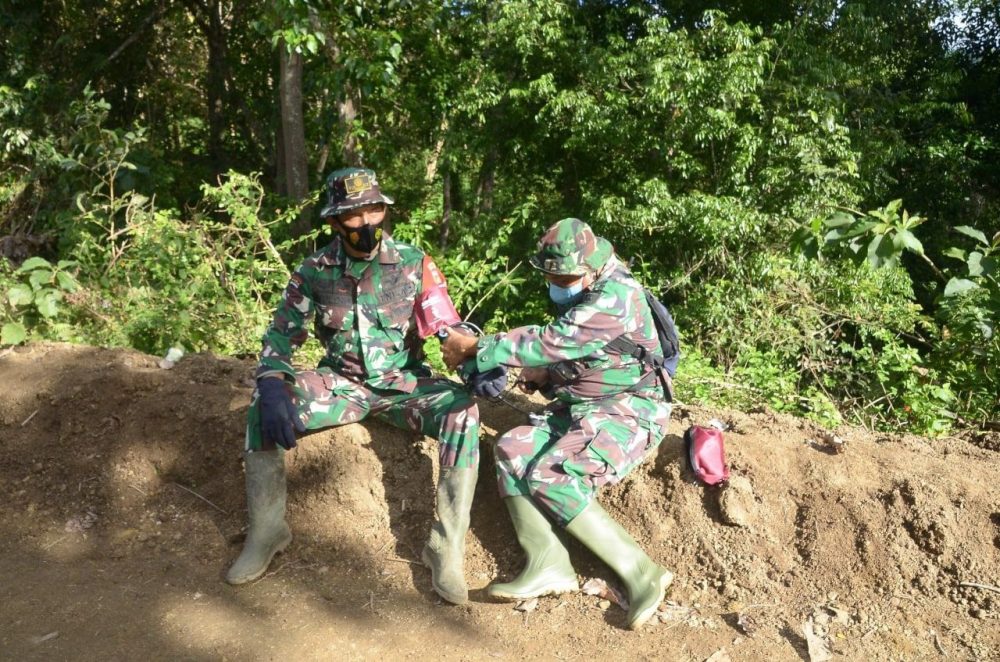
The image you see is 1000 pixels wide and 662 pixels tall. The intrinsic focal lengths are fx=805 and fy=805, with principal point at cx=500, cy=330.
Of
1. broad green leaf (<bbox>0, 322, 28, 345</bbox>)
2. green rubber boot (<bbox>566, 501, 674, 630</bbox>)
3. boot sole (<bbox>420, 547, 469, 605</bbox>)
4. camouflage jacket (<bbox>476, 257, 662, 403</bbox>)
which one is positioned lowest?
broad green leaf (<bbox>0, 322, 28, 345</bbox>)

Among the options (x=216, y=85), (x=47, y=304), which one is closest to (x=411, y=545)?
(x=47, y=304)

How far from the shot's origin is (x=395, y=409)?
3695 millimetres

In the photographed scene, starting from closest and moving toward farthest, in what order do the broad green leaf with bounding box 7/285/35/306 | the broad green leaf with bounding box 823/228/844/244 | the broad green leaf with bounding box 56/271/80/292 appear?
the broad green leaf with bounding box 823/228/844/244 < the broad green leaf with bounding box 7/285/35/306 < the broad green leaf with bounding box 56/271/80/292

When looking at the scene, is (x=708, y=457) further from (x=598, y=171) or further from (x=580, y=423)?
(x=598, y=171)

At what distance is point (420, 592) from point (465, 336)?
3.53 ft

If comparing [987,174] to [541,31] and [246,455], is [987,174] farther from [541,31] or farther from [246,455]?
[246,455]

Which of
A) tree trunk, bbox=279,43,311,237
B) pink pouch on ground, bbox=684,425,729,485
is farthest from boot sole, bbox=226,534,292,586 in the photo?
tree trunk, bbox=279,43,311,237

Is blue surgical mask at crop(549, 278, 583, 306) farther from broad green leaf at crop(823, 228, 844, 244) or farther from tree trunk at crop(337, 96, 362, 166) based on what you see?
tree trunk at crop(337, 96, 362, 166)

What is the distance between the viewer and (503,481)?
10.8 feet

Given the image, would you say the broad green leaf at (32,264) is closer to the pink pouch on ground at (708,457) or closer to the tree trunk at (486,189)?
the pink pouch on ground at (708,457)

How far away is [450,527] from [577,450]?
24.4 inches

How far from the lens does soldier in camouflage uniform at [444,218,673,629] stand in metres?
3.15

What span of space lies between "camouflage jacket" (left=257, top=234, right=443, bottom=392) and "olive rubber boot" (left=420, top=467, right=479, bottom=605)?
56 centimetres

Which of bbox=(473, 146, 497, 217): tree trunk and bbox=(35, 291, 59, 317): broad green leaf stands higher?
bbox=(473, 146, 497, 217): tree trunk
